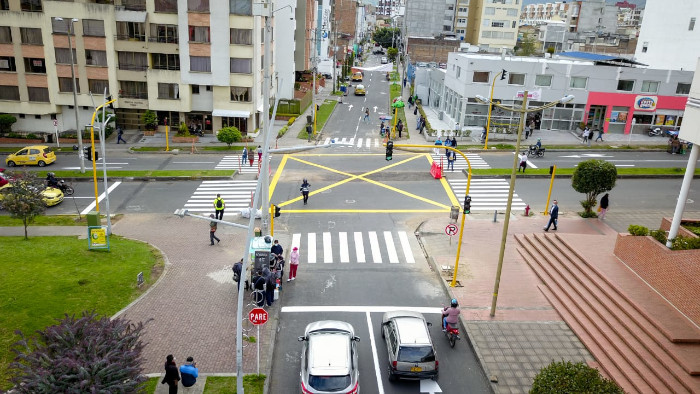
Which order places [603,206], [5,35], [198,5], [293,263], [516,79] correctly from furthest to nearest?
[516,79], [198,5], [5,35], [603,206], [293,263]

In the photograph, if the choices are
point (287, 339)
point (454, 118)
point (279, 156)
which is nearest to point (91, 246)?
point (287, 339)

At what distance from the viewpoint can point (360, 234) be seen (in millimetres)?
26203

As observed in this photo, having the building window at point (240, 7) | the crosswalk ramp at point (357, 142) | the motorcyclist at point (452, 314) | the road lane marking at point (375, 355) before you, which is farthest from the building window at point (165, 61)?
the motorcyclist at point (452, 314)

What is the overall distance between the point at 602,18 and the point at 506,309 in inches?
4997

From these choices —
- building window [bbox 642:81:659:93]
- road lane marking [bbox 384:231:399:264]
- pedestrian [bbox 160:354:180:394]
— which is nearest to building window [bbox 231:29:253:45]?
road lane marking [bbox 384:231:399:264]

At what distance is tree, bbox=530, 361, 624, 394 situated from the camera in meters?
10.9

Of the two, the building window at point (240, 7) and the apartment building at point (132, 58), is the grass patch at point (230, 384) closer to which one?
the apartment building at point (132, 58)

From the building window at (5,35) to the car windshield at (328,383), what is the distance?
1755 inches

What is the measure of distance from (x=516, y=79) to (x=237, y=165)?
26.7 meters

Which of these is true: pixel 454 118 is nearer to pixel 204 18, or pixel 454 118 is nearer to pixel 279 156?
pixel 279 156

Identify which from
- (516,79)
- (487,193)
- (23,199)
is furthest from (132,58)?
(516,79)

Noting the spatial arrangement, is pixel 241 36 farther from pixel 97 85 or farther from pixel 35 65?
pixel 35 65

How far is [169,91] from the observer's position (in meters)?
46.0

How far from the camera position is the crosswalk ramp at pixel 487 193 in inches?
1199
